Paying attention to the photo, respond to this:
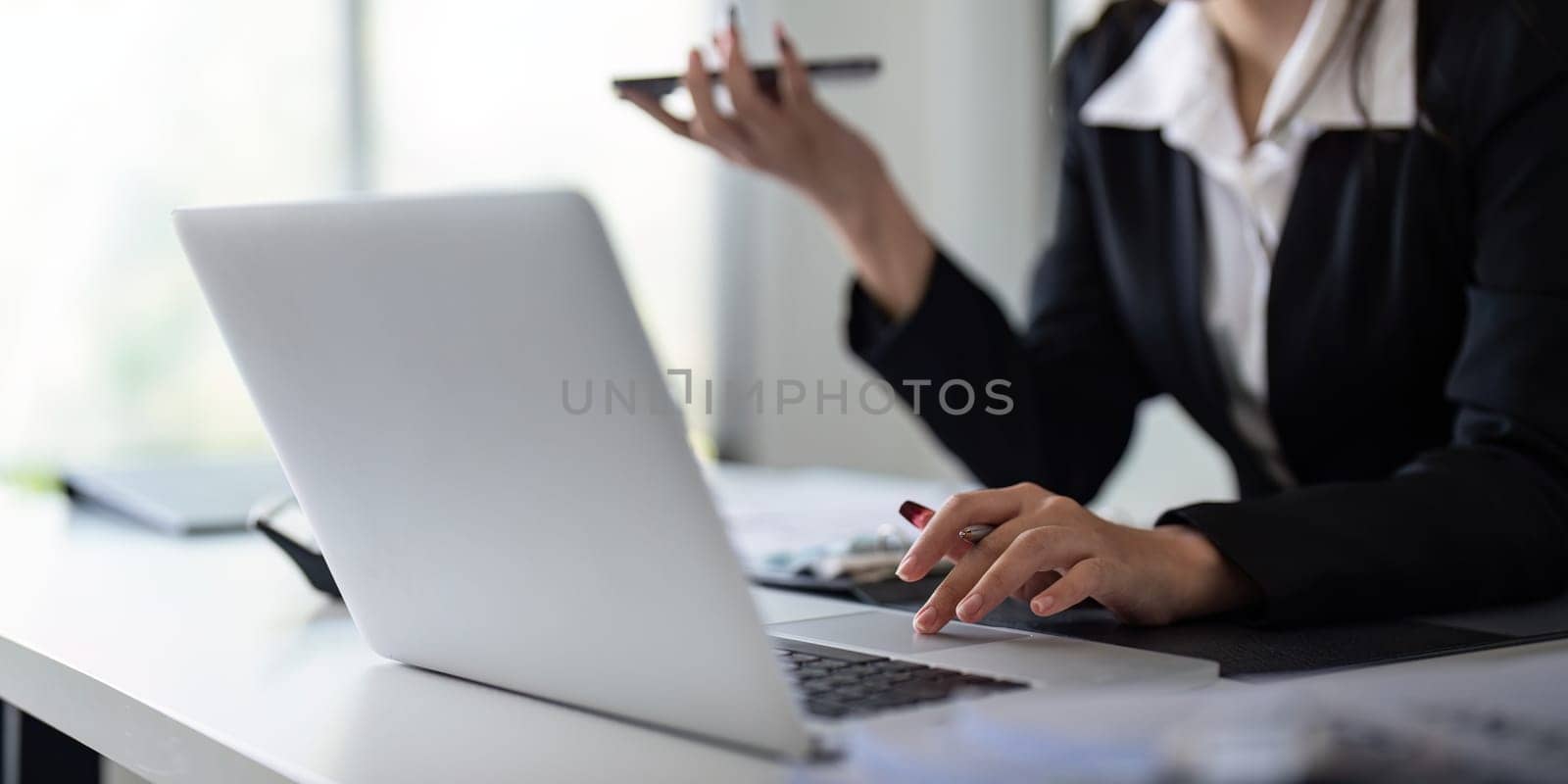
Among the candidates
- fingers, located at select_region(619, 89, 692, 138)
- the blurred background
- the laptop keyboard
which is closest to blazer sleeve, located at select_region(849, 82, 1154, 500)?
fingers, located at select_region(619, 89, 692, 138)

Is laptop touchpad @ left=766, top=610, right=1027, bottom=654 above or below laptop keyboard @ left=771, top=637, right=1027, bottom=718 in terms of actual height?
below

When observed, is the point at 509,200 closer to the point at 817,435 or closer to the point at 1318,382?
the point at 1318,382

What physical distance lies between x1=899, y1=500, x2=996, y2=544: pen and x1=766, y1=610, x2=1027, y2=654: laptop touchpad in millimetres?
46

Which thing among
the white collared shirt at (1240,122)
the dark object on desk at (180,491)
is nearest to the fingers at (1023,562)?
the white collared shirt at (1240,122)

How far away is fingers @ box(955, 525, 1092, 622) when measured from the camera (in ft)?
2.26

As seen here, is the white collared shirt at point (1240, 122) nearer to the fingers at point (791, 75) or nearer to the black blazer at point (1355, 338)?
the black blazer at point (1355, 338)

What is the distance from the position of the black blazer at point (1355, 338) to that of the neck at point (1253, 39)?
74mm

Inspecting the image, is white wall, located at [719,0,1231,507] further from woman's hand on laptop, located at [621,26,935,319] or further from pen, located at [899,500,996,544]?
pen, located at [899,500,996,544]

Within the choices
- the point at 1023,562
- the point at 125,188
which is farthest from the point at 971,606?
the point at 125,188

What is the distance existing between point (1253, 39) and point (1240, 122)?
92mm

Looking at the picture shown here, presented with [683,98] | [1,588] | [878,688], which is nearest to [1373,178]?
[683,98]

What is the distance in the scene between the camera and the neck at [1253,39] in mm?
1227

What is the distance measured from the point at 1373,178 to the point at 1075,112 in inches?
15.3

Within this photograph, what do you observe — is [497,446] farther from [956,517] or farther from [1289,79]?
[1289,79]
